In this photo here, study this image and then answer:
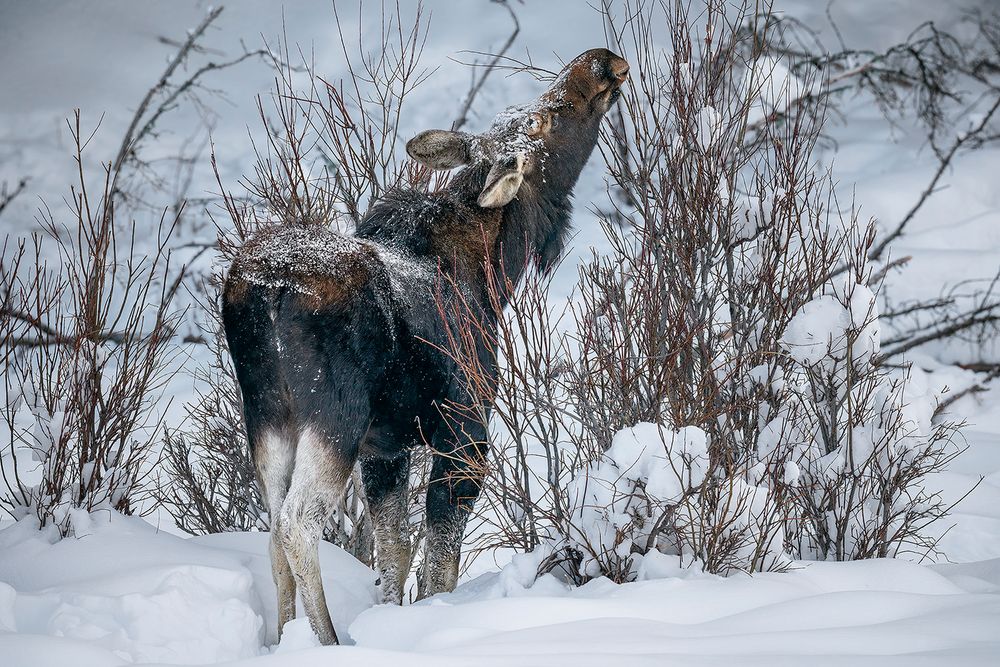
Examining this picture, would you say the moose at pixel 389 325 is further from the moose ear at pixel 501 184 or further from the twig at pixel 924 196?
the twig at pixel 924 196

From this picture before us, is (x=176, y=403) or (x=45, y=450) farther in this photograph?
(x=176, y=403)

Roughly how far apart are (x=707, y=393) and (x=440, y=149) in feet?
5.90

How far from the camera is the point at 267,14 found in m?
17.3

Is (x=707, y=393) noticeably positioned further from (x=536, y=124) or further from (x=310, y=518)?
(x=310, y=518)

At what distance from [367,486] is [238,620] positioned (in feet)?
3.44

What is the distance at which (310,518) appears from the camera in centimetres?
395

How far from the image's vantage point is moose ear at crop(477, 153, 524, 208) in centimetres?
459

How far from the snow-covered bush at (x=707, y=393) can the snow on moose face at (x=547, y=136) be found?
28 centimetres

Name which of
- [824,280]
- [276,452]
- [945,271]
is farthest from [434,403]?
[945,271]

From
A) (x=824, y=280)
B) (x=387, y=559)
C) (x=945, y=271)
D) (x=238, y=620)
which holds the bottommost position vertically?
(x=238, y=620)

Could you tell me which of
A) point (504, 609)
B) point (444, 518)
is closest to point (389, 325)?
point (444, 518)

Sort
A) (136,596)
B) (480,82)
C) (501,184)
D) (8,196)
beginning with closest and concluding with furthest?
(136,596) → (501,184) → (480,82) → (8,196)

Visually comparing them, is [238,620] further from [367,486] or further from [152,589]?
[367,486]

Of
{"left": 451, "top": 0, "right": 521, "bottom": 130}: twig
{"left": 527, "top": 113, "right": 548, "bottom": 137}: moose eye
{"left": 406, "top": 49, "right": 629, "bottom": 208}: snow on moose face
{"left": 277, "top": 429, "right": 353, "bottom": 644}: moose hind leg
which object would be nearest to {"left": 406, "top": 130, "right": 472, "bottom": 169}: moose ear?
{"left": 406, "top": 49, "right": 629, "bottom": 208}: snow on moose face
